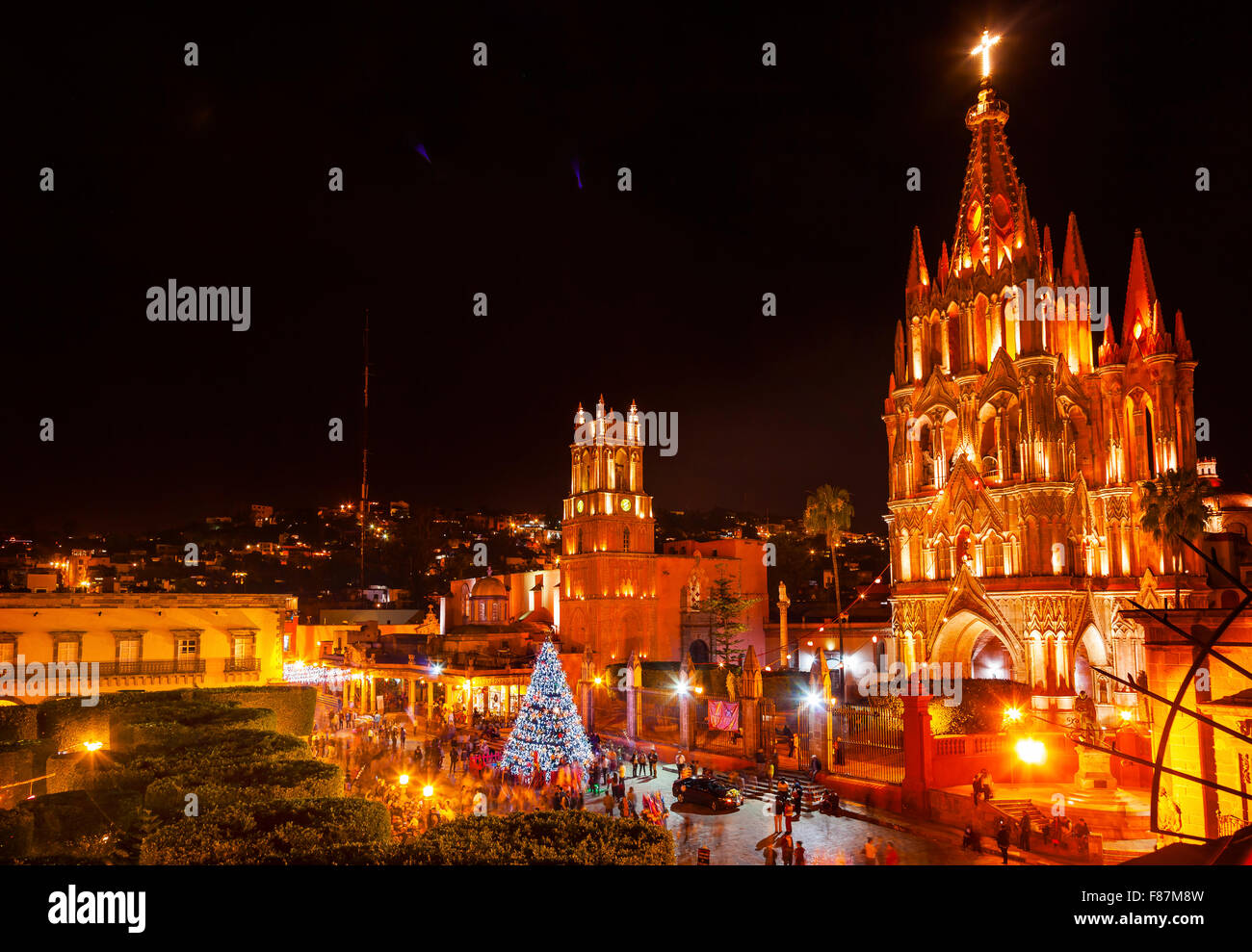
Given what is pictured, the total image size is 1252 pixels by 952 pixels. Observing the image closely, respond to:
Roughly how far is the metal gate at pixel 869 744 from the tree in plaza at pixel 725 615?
27.4 metres

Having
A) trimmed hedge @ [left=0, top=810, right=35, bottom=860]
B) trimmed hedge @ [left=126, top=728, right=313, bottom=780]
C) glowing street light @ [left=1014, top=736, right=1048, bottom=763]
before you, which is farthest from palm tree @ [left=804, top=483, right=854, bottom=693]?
trimmed hedge @ [left=0, top=810, right=35, bottom=860]

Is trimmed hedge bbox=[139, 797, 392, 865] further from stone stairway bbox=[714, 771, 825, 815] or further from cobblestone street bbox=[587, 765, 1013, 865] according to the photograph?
stone stairway bbox=[714, 771, 825, 815]

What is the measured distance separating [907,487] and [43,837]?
3637 cm

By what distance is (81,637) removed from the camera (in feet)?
116

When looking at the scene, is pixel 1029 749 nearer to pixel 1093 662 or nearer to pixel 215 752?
pixel 1093 662

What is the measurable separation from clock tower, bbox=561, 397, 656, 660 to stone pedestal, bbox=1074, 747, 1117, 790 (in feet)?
110

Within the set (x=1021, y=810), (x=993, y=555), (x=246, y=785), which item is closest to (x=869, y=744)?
(x=1021, y=810)

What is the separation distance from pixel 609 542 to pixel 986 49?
34.3 m

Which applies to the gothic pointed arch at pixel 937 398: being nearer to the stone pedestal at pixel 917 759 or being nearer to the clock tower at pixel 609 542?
the stone pedestal at pixel 917 759

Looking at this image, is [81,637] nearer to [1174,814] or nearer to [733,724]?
[733,724]

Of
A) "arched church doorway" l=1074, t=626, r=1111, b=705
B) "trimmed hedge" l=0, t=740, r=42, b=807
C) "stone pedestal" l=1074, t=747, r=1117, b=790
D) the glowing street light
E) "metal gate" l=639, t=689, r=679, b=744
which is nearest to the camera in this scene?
"trimmed hedge" l=0, t=740, r=42, b=807

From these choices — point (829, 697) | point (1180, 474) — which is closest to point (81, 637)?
point (829, 697)

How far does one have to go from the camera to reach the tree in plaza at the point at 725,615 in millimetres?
56625

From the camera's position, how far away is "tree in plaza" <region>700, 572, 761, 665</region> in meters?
56.6
